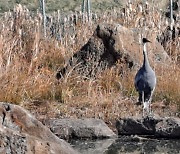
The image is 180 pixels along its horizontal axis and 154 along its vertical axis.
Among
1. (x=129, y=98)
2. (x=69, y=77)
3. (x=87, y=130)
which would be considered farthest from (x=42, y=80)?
(x=87, y=130)

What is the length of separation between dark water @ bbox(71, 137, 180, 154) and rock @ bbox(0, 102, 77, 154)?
1.55 m

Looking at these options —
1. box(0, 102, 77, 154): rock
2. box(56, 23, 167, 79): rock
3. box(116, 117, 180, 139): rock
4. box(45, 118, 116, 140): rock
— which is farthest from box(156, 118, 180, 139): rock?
box(56, 23, 167, 79): rock

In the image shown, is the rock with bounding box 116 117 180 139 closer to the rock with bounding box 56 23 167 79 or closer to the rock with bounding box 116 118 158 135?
the rock with bounding box 116 118 158 135

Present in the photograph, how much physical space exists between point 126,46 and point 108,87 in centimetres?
131

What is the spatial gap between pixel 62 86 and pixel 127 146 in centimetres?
235

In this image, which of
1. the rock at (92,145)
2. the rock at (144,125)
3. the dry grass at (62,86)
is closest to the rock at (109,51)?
the dry grass at (62,86)

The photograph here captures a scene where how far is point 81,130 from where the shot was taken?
8.30 metres

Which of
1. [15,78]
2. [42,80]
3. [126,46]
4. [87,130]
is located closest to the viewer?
[87,130]

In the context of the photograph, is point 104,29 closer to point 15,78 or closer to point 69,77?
point 69,77

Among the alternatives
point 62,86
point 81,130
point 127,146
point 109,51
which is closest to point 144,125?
point 127,146

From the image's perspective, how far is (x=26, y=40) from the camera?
11.8 meters

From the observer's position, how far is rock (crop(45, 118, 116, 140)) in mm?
8258

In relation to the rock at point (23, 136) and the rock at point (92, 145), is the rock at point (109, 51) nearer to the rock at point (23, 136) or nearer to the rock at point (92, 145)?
the rock at point (92, 145)

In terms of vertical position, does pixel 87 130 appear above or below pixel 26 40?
below
